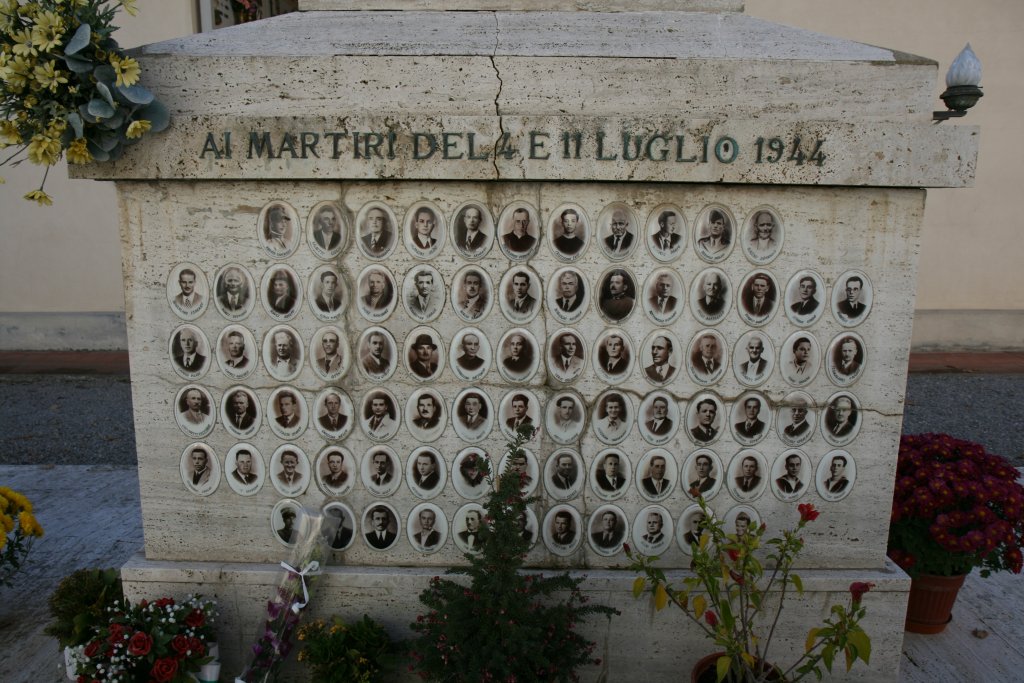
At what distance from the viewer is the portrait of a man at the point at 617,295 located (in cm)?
290

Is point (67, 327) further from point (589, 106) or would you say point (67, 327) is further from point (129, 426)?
point (589, 106)

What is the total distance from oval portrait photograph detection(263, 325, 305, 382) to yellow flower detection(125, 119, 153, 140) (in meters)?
0.87

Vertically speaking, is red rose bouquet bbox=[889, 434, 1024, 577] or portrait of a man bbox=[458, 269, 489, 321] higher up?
portrait of a man bbox=[458, 269, 489, 321]

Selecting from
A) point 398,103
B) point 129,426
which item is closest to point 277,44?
point 398,103

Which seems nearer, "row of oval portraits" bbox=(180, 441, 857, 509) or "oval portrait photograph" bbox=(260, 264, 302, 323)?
"oval portrait photograph" bbox=(260, 264, 302, 323)

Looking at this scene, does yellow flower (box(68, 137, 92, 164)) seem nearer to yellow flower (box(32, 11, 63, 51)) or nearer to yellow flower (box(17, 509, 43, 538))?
yellow flower (box(32, 11, 63, 51))

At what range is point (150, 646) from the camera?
9.16 feet

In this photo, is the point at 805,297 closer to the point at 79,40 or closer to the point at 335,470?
the point at 335,470

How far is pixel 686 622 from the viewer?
3.07 metres

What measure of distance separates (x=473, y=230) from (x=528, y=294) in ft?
1.11

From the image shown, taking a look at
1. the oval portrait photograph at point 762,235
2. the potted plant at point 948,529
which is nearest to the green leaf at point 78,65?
the oval portrait photograph at point 762,235

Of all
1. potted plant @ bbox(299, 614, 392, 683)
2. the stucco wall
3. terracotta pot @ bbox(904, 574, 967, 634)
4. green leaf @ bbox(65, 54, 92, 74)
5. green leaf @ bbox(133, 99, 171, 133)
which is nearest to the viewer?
green leaf @ bbox(65, 54, 92, 74)

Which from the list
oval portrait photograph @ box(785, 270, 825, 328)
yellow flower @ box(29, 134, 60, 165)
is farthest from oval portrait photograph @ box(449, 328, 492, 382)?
yellow flower @ box(29, 134, 60, 165)

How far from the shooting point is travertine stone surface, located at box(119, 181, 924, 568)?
2857 millimetres
